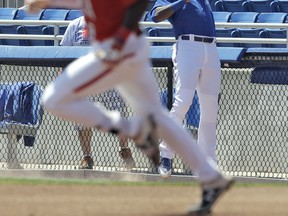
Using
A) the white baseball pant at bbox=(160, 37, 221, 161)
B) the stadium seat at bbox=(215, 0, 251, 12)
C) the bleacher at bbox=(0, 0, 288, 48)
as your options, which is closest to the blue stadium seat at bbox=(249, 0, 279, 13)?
the bleacher at bbox=(0, 0, 288, 48)

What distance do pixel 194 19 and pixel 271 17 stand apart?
5854 millimetres

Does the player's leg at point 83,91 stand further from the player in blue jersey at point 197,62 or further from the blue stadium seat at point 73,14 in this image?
the blue stadium seat at point 73,14

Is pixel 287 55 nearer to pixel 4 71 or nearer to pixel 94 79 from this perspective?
pixel 4 71

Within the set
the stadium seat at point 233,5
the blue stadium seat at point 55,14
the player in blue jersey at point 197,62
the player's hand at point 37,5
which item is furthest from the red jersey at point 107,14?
the stadium seat at point 233,5

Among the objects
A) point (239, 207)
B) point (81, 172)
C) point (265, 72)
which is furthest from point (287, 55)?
point (239, 207)

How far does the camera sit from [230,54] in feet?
42.0

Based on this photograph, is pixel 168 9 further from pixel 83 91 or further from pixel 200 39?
pixel 83 91

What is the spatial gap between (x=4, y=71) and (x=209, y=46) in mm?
3434

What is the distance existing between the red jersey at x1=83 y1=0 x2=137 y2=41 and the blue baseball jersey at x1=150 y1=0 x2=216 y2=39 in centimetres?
461

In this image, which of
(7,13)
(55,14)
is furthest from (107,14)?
Answer: (7,13)

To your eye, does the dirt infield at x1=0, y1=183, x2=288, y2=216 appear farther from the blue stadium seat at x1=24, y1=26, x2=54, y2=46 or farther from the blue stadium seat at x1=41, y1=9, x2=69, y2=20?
the blue stadium seat at x1=41, y1=9, x2=69, y2=20

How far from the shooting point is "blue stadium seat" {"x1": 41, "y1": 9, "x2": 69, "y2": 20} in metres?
18.9

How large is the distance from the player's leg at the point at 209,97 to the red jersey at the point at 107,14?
4617 millimetres

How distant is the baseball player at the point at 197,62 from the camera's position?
11453 millimetres
